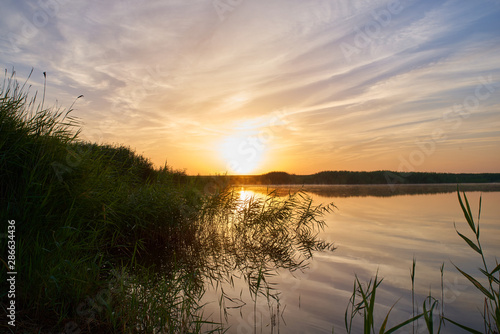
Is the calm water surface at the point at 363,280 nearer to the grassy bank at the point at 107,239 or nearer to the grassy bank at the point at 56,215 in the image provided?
the grassy bank at the point at 107,239

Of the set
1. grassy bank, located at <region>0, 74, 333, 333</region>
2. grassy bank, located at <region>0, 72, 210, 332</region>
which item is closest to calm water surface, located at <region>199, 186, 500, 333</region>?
grassy bank, located at <region>0, 74, 333, 333</region>

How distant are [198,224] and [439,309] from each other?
6398 mm

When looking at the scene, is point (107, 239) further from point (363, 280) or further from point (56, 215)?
point (363, 280)

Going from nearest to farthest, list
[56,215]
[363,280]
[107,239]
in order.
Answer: [56,215], [363,280], [107,239]

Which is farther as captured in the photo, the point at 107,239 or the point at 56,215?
the point at 107,239

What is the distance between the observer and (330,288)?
5922 millimetres

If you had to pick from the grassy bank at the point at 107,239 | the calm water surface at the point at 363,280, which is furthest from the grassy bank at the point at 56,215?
the calm water surface at the point at 363,280

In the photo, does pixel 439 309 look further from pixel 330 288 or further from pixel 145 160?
pixel 145 160

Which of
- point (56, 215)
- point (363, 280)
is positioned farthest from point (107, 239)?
point (363, 280)

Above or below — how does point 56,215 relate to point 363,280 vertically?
above

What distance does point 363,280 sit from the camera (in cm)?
623

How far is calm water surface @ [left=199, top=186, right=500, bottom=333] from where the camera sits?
15.1 feet

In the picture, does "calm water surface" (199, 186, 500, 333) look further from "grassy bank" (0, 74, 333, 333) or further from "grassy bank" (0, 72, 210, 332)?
"grassy bank" (0, 72, 210, 332)

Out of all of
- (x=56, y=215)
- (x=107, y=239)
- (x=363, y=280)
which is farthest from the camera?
(x=107, y=239)
